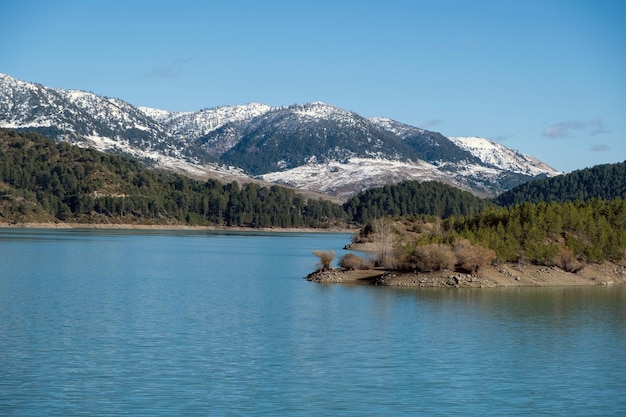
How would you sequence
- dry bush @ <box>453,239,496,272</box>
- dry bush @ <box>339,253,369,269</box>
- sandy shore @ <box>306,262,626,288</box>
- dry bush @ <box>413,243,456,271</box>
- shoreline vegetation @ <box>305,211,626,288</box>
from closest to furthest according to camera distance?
sandy shore @ <box>306,262,626,288</box>, dry bush @ <box>413,243,456,271</box>, shoreline vegetation @ <box>305,211,626,288</box>, dry bush @ <box>453,239,496,272</box>, dry bush @ <box>339,253,369,269</box>

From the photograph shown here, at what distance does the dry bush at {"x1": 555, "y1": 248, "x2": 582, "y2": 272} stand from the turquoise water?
13.7 m

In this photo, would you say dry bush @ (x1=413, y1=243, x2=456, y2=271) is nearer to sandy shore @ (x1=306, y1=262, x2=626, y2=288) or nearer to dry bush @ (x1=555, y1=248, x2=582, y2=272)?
sandy shore @ (x1=306, y1=262, x2=626, y2=288)

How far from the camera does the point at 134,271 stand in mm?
100500

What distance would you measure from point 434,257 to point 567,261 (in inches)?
779

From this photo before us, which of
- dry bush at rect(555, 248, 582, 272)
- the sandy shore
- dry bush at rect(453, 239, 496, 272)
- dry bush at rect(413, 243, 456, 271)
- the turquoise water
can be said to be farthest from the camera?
dry bush at rect(555, 248, 582, 272)

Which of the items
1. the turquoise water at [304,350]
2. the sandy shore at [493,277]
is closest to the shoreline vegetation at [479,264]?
the sandy shore at [493,277]

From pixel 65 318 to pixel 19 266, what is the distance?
46239 millimetres

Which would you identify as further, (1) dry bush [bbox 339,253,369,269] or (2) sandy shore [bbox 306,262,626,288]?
(1) dry bush [bbox 339,253,369,269]

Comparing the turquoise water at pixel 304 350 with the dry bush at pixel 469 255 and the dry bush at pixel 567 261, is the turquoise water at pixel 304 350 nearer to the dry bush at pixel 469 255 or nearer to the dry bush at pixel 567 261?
the dry bush at pixel 469 255

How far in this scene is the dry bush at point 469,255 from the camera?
88688 millimetres

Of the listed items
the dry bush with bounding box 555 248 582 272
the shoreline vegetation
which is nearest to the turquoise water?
the shoreline vegetation

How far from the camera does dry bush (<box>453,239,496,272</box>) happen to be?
88.7 meters

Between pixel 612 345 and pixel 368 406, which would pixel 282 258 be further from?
pixel 368 406

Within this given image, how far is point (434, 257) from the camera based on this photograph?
88.1m
